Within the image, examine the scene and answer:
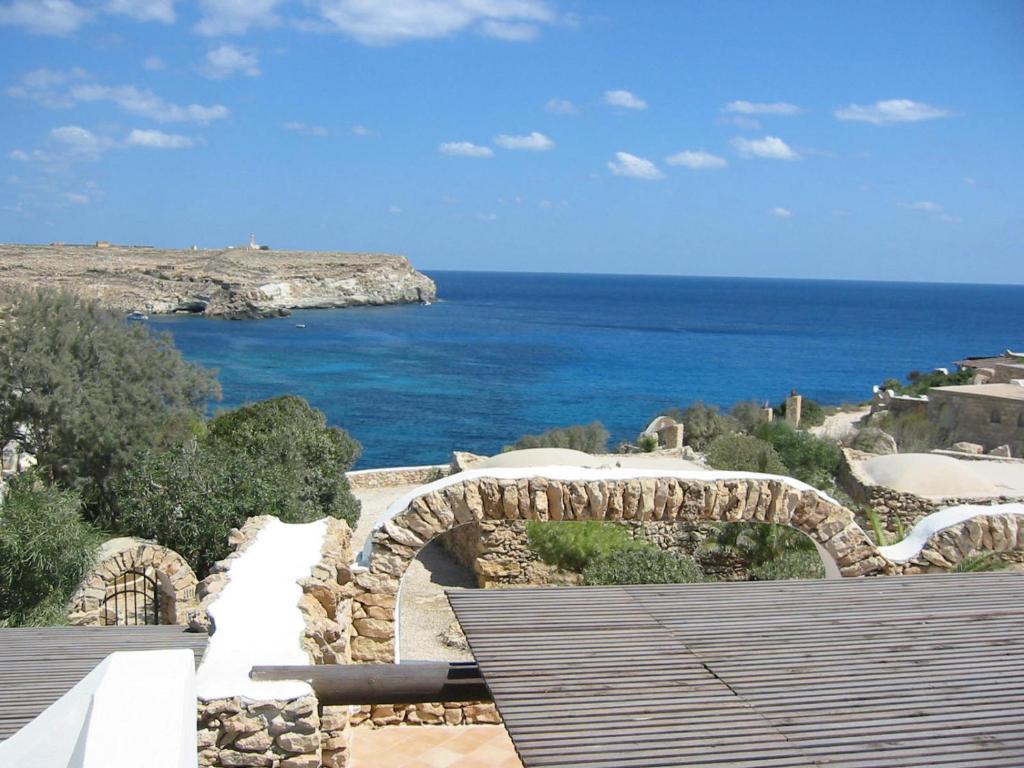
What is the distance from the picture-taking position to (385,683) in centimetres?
606

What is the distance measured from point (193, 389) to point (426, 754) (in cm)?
1484

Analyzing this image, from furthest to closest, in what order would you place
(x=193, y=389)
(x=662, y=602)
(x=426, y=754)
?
1. (x=193, y=389)
2. (x=426, y=754)
3. (x=662, y=602)

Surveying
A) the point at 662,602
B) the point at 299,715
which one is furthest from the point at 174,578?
the point at 662,602

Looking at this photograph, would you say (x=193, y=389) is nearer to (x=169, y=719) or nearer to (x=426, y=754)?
(x=426, y=754)

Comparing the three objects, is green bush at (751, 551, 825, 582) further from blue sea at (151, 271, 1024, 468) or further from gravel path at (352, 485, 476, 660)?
blue sea at (151, 271, 1024, 468)

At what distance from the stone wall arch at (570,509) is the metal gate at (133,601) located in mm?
4058

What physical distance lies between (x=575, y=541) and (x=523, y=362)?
6291cm

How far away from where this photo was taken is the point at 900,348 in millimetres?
108250

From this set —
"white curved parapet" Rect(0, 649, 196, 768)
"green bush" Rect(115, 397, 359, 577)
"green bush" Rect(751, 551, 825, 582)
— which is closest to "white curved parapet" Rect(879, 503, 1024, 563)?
"green bush" Rect(751, 551, 825, 582)

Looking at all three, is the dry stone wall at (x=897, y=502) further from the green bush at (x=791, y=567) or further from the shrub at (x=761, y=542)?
the green bush at (x=791, y=567)

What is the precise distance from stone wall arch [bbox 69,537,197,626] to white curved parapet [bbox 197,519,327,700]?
294 centimetres

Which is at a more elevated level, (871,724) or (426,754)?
(871,724)

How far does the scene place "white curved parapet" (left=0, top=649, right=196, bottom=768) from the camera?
3545 mm

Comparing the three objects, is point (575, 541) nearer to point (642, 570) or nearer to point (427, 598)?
point (427, 598)
